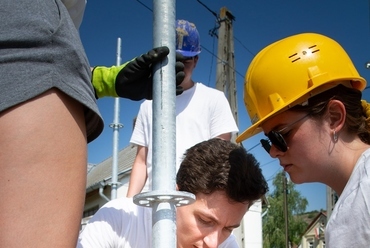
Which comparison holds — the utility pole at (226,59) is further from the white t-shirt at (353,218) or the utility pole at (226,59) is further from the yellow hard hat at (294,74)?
the white t-shirt at (353,218)

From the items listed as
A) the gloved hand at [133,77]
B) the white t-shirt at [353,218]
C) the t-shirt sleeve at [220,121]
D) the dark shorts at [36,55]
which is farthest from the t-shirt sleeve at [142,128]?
the dark shorts at [36,55]

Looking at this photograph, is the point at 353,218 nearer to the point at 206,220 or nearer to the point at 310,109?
the point at 310,109

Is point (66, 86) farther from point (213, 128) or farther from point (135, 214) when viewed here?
point (213, 128)

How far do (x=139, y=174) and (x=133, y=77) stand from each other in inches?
68.0

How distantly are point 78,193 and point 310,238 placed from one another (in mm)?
55963

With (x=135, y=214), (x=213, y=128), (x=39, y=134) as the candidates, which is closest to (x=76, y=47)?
(x=39, y=134)

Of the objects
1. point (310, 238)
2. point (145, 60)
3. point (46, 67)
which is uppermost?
point (310, 238)

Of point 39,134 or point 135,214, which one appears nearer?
point 39,134

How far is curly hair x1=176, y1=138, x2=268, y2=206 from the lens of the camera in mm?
2238

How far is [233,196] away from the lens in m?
2.25

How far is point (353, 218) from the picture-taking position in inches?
57.1

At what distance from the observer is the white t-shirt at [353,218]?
1.42m

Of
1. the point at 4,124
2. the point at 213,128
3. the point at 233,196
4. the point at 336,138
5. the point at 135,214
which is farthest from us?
the point at 213,128

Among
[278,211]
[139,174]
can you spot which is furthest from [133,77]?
[278,211]
